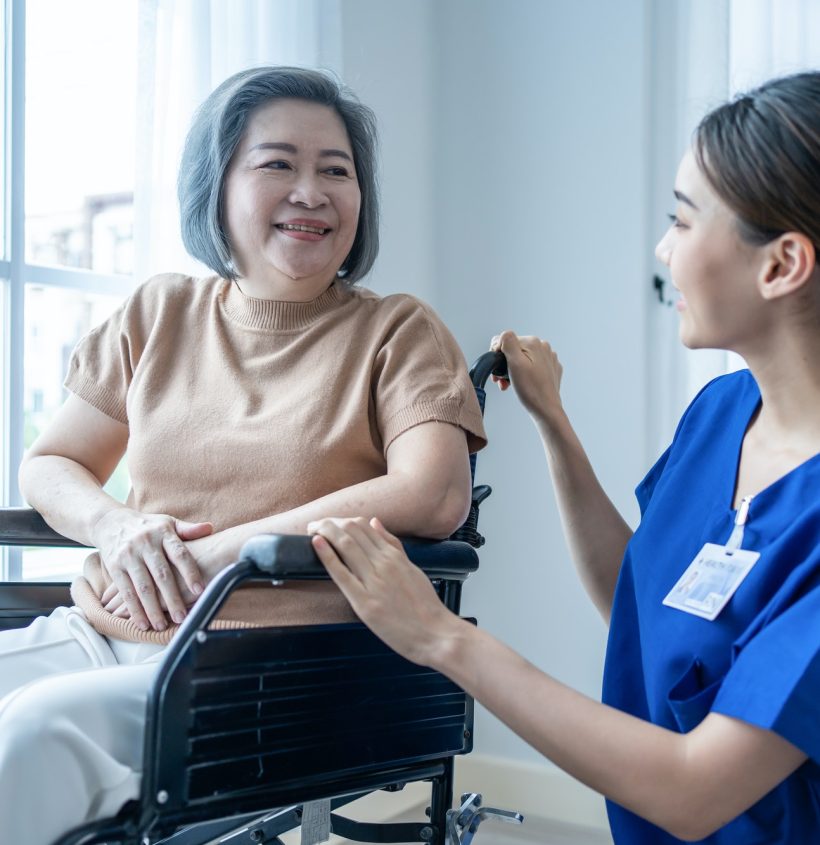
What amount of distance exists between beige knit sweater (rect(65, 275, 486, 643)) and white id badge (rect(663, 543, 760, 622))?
389mm

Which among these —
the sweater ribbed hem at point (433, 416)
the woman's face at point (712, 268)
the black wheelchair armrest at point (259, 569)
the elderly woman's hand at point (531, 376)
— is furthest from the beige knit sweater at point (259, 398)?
the woman's face at point (712, 268)

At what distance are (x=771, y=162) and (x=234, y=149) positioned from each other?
817 millimetres

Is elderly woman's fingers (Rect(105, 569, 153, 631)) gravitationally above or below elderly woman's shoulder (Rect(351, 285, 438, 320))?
below

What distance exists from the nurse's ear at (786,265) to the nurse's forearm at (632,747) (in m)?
0.46

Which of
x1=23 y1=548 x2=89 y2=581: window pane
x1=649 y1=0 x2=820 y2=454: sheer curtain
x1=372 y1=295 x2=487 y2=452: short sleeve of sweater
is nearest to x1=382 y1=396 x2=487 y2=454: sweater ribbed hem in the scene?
x1=372 y1=295 x2=487 y2=452: short sleeve of sweater

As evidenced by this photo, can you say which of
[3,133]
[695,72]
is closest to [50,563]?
[3,133]

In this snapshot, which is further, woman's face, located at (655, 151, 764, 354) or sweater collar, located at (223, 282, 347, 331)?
sweater collar, located at (223, 282, 347, 331)

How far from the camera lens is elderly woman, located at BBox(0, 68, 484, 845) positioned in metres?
1.37

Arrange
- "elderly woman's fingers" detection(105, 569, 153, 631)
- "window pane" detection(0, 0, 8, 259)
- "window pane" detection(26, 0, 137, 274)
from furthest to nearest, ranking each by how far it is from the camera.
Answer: "window pane" detection(26, 0, 137, 274)
"window pane" detection(0, 0, 8, 259)
"elderly woman's fingers" detection(105, 569, 153, 631)

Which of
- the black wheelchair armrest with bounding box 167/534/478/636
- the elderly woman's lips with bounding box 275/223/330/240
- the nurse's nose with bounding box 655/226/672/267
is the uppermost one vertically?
the elderly woman's lips with bounding box 275/223/330/240

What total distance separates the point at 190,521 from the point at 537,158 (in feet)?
5.61

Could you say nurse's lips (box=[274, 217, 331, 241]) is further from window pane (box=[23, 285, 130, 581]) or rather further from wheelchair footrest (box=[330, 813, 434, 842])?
wheelchair footrest (box=[330, 813, 434, 842])

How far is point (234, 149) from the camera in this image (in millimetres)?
1601

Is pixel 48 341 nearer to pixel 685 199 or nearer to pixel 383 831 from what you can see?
pixel 383 831
